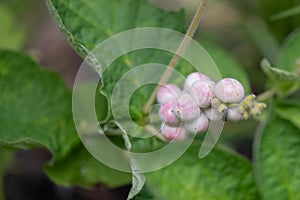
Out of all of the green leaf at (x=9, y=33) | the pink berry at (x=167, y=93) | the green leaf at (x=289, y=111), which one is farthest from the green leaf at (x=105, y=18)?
the green leaf at (x=9, y=33)

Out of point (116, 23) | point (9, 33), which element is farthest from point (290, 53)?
point (9, 33)

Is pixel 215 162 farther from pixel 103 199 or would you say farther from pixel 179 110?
pixel 103 199

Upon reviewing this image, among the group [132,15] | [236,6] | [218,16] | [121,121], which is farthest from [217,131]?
[218,16]

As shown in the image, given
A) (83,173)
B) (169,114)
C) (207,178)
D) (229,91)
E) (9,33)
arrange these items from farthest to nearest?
(9,33), (83,173), (207,178), (169,114), (229,91)

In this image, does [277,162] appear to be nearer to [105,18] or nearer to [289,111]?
[289,111]

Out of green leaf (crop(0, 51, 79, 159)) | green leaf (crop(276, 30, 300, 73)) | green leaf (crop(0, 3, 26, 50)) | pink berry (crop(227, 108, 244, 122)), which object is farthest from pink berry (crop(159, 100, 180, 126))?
green leaf (crop(0, 3, 26, 50))

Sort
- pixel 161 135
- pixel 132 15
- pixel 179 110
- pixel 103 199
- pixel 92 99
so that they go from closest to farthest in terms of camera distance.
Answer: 1. pixel 179 110
2. pixel 161 135
3. pixel 132 15
4. pixel 92 99
5. pixel 103 199

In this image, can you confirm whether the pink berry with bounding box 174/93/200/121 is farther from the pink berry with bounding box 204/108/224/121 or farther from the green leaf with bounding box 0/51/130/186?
the green leaf with bounding box 0/51/130/186
